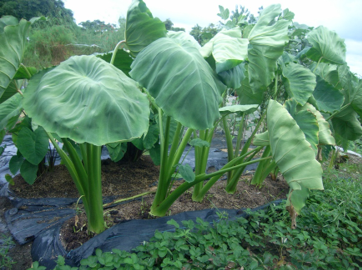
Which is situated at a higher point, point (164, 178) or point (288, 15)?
point (288, 15)

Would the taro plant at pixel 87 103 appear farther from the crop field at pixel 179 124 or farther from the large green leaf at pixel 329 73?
the large green leaf at pixel 329 73

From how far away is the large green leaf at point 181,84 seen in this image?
3.36 feet

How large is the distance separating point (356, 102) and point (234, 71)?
5.30 ft

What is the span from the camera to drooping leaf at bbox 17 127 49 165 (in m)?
1.86

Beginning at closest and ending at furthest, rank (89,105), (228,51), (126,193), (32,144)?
1. (89,105)
2. (228,51)
3. (32,144)
4. (126,193)

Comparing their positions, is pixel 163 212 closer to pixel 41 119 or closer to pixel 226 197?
pixel 226 197

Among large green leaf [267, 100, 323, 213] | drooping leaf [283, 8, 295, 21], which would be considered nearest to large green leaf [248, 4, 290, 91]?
large green leaf [267, 100, 323, 213]

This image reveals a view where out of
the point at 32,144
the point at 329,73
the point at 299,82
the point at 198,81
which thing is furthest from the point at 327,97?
the point at 32,144

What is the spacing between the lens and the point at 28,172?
196 centimetres

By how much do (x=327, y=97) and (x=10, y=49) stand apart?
2304 millimetres

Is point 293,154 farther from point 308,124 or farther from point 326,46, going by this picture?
point 326,46

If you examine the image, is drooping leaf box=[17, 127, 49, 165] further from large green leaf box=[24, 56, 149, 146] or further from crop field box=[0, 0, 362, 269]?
large green leaf box=[24, 56, 149, 146]

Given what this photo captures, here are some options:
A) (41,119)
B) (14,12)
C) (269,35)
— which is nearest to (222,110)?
(269,35)

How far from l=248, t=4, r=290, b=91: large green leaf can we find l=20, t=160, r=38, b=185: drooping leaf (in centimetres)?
179
